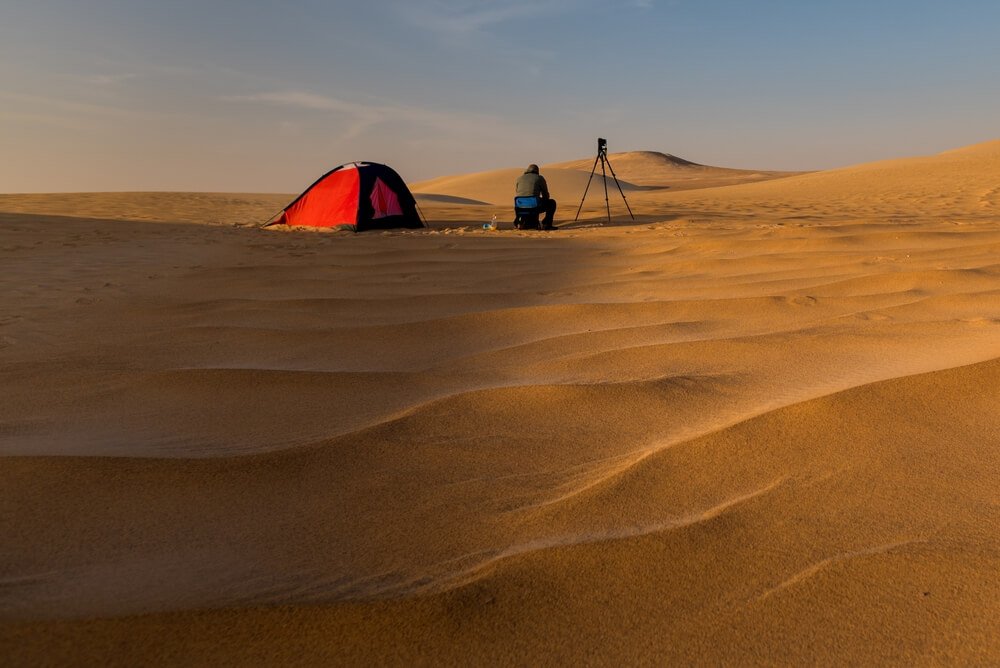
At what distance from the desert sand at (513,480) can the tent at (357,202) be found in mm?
5299

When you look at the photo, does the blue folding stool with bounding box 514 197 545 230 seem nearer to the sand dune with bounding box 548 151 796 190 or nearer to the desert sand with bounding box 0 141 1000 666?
the desert sand with bounding box 0 141 1000 666

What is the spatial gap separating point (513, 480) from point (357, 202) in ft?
25.3

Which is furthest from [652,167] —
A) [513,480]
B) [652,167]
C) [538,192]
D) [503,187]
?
[513,480]

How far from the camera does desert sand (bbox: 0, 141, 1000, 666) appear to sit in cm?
111

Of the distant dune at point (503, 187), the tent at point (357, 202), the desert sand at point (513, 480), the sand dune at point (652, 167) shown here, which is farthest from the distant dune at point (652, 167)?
the desert sand at point (513, 480)

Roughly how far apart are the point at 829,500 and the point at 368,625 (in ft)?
2.94

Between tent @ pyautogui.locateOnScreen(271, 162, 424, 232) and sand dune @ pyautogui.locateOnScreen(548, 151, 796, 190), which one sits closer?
tent @ pyautogui.locateOnScreen(271, 162, 424, 232)

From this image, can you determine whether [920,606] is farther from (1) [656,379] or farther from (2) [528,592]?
(1) [656,379]

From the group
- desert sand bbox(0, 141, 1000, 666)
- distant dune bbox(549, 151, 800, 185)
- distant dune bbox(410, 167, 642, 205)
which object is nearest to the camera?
desert sand bbox(0, 141, 1000, 666)

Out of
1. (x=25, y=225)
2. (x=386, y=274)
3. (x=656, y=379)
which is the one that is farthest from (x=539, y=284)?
(x=25, y=225)

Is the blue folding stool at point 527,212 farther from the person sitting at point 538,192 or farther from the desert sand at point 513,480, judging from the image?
the desert sand at point 513,480

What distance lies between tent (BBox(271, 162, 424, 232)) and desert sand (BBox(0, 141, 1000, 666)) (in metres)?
5.30

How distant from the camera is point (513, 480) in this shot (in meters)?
1.65

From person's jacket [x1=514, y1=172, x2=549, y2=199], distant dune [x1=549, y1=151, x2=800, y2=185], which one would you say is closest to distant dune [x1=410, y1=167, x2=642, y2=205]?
person's jacket [x1=514, y1=172, x2=549, y2=199]
